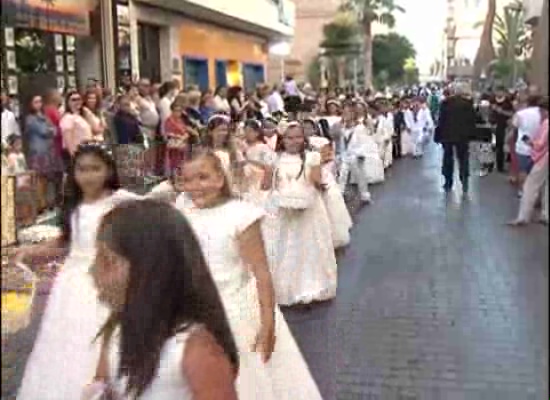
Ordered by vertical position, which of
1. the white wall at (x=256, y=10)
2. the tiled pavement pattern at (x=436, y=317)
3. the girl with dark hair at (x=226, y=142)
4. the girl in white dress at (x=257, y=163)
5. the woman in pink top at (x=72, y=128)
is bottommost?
the tiled pavement pattern at (x=436, y=317)

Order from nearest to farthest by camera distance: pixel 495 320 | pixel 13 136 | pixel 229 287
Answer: pixel 13 136, pixel 229 287, pixel 495 320

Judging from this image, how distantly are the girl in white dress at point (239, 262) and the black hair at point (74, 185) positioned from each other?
10.5 inches

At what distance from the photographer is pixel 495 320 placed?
4.75 metres

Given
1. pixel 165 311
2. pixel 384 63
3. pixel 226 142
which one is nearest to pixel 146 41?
pixel 226 142

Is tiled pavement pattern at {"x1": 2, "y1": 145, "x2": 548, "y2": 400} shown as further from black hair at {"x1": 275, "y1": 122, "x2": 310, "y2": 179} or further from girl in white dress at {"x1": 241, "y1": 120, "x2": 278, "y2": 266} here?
black hair at {"x1": 275, "y1": 122, "x2": 310, "y2": 179}

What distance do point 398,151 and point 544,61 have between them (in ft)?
43.6

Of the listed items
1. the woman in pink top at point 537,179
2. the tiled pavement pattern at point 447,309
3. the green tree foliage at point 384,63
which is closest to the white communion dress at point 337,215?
the tiled pavement pattern at point 447,309

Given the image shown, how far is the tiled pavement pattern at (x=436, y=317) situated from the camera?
1.43 metres

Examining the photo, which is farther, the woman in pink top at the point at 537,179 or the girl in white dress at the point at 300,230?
the girl in white dress at the point at 300,230

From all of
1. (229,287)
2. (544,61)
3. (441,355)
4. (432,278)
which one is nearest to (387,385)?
(441,355)

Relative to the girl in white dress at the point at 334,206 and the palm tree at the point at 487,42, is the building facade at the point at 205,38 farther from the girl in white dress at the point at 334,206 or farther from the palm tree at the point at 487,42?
the palm tree at the point at 487,42

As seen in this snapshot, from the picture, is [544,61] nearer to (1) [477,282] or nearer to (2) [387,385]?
(2) [387,385]

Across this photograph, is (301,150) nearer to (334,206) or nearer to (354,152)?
(334,206)

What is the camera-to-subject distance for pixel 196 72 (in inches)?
841
